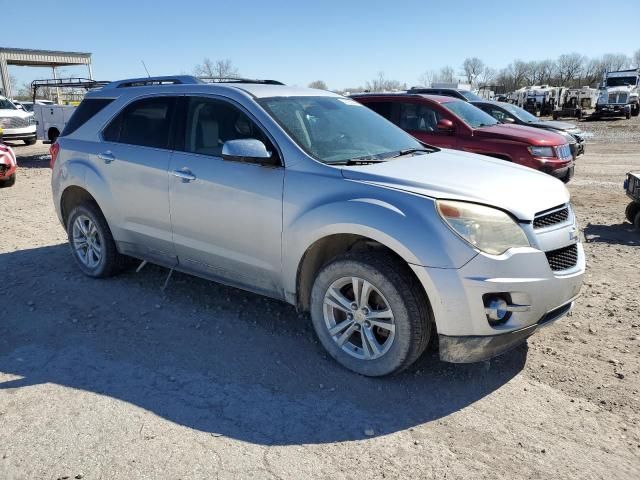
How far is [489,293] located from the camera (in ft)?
9.67

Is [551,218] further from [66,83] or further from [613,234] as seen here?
[66,83]

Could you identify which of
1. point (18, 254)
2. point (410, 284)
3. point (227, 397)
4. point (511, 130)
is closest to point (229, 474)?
point (227, 397)

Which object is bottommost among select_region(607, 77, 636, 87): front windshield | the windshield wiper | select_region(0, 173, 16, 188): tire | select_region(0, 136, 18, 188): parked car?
select_region(0, 173, 16, 188): tire

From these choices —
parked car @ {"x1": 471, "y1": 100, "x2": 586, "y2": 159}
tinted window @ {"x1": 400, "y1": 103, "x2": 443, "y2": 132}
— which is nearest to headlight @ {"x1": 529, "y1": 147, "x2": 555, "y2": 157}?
tinted window @ {"x1": 400, "y1": 103, "x2": 443, "y2": 132}

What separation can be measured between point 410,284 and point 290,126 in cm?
151

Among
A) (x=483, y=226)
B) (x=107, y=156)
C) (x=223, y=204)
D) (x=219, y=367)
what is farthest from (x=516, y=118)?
(x=219, y=367)

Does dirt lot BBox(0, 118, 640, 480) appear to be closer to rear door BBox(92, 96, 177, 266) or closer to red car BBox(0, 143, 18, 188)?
rear door BBox(92, 96, 177, 266)

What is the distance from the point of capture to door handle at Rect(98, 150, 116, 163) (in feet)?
15.5

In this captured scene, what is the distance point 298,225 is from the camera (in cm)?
352

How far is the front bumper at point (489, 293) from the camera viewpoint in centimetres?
293

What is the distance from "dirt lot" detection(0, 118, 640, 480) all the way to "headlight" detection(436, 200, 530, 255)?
3.14 ft

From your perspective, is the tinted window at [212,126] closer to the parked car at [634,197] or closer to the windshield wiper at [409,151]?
the windshield wiper at [409,151]

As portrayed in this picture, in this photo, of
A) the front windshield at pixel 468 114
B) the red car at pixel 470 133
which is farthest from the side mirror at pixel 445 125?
the front windshield at pixel 468 114

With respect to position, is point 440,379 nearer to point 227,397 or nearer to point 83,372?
point 227,397
